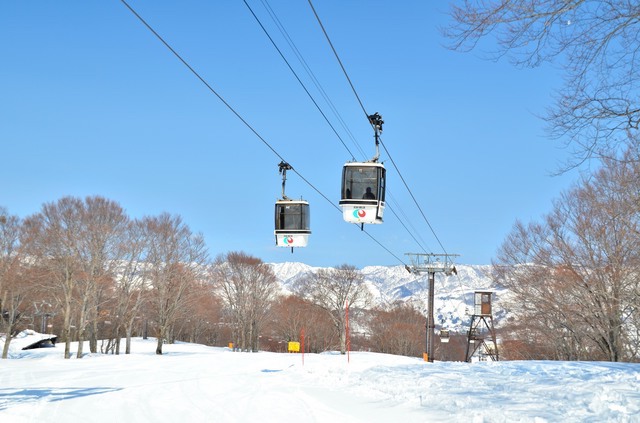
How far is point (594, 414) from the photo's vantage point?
8430mm

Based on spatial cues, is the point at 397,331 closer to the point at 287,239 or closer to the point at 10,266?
the point at 10,266

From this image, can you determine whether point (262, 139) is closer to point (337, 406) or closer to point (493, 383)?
point (337, 406)

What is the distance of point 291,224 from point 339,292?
135ft

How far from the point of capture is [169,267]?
48.0m

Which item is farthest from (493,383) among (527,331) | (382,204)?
(527,331)

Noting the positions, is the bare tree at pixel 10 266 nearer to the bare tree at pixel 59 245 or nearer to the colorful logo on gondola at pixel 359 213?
the bare tree at pixel 59 245

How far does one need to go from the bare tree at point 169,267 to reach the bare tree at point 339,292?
17967 millimetres

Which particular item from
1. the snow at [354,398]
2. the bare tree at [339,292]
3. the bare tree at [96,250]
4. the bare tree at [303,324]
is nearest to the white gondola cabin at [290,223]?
the snow at [354,398]

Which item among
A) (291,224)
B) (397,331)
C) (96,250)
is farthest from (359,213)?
(397,331)

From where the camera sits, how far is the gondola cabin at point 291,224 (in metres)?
24.1

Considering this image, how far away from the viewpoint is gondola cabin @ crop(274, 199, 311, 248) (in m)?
24.1

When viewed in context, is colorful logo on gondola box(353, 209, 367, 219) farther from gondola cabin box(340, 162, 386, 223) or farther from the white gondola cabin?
the white gondola cabin

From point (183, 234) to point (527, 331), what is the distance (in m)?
31.2

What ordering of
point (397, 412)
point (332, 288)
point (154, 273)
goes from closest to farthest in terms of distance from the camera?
point (397, 412), point (154, 273), point (332, 288)
